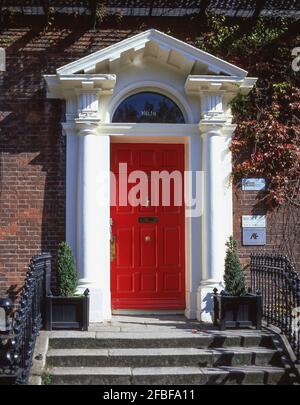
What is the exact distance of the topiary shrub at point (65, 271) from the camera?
7.27m

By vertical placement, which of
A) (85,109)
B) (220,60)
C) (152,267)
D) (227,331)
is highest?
(220,60)

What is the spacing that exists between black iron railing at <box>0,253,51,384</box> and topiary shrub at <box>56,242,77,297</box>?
0.18 meters

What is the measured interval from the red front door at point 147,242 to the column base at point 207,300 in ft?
2.51

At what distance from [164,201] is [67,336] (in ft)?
9.15

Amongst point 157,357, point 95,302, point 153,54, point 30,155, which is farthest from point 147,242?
point 153,54

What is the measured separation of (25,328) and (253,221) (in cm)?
398

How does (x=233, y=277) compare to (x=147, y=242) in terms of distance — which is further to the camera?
(x=147, y=242)

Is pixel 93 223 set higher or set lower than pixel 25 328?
higher

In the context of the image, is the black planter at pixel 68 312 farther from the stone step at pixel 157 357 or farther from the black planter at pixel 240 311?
the black planter at pixel 240 311

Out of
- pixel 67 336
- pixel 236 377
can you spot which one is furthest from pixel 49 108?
pixel 236 377

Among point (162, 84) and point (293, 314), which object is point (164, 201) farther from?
point (293, 314)

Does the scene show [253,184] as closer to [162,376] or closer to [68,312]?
[68,312]

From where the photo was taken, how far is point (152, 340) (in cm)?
667

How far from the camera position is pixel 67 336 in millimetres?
6719
